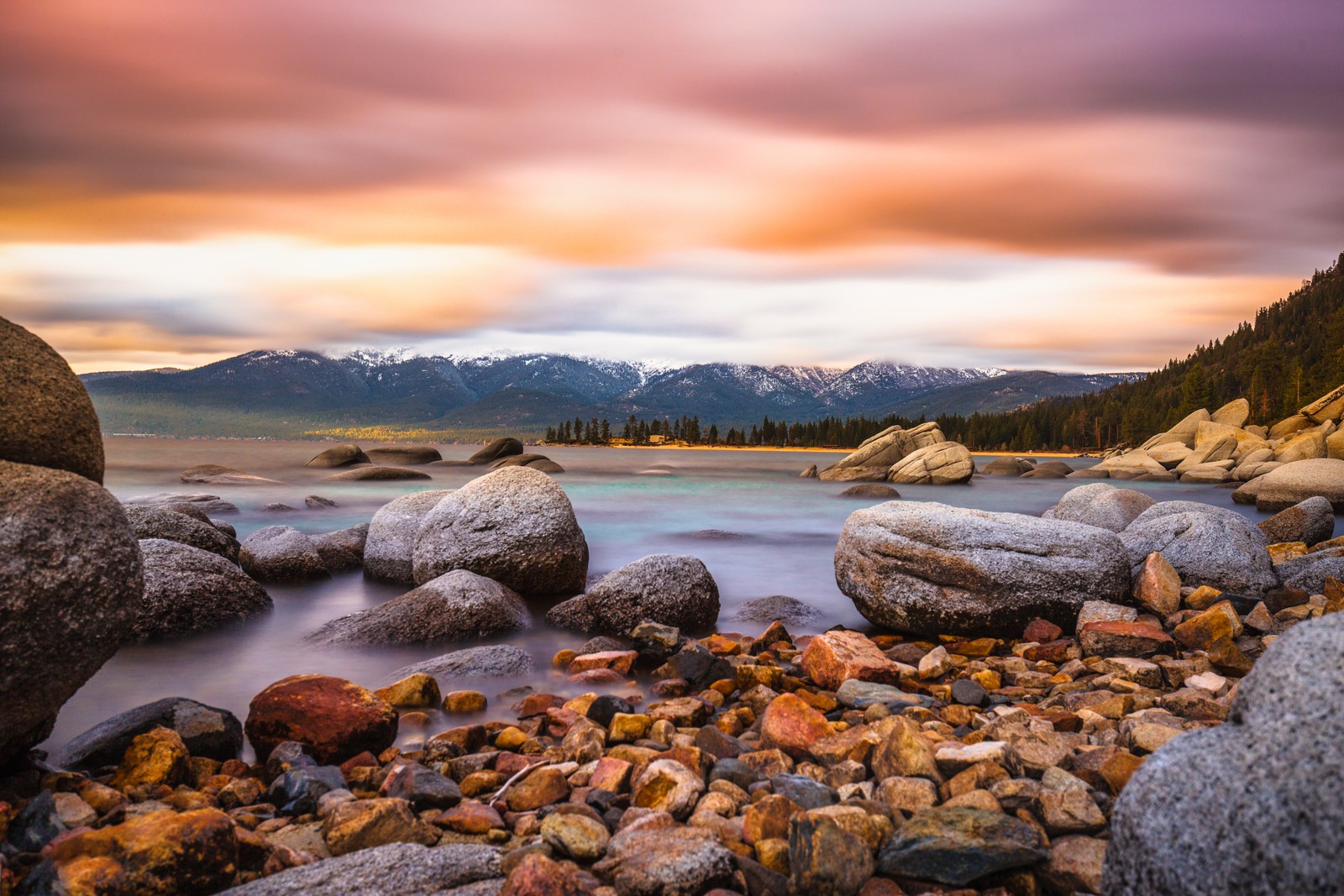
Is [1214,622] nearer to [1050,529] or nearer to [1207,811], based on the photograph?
[1050,529]

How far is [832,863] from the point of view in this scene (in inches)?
159

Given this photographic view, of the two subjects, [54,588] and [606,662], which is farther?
[606,662]

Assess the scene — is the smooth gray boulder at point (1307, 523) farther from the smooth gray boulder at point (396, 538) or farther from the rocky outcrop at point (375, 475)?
the rocky outcrop at point (375, 475)

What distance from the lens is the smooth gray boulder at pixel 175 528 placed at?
12.5m

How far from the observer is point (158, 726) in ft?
20.3

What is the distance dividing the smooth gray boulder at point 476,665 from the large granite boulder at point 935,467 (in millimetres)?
46907

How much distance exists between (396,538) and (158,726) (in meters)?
8.72

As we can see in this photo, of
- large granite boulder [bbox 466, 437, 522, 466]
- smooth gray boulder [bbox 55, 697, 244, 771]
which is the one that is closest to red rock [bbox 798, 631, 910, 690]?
A: smooth gray boulder [bbox 55, 697, 244, 771]

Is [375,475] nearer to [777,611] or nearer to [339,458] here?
[339,458]

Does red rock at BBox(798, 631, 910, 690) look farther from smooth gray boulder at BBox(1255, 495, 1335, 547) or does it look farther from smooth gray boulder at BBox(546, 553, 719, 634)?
smooth gray boulder at BBox(1255, 495, 1335, 547)

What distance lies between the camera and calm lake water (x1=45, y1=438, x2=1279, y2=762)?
9328 millimetres

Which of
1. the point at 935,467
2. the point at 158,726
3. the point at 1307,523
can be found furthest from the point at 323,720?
the point at 935,467

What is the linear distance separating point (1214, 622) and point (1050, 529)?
2.26m

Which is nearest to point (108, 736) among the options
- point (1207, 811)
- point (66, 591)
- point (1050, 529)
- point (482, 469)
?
point (66, 591)
